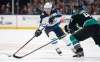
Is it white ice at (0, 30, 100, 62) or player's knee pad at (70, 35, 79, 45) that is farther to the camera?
white ice at (0, 30, 100, 62)

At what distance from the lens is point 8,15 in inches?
553

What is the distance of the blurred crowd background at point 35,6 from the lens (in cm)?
1420

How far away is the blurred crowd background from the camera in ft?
46.6

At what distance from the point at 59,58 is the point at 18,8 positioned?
6628 mm

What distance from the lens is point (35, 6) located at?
14.6 metres

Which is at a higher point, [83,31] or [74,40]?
[83,31]

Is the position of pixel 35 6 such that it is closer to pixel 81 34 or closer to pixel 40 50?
pixel 40 50

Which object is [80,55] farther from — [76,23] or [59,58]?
[59,58]

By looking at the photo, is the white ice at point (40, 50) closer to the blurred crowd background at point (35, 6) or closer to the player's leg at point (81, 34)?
the player's leg at point (81, 34)

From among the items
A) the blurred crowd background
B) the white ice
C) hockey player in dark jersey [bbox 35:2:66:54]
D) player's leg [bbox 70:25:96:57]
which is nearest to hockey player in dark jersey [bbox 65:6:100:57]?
player's leg [bbox 70:25:96:57]

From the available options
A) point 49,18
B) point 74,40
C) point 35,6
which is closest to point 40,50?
point 49,18

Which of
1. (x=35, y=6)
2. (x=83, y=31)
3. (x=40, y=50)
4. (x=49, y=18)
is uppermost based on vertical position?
(x=35, y=6)

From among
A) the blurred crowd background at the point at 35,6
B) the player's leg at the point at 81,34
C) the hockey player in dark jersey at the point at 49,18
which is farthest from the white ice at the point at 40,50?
the blurred crowd background at the point at 35,6

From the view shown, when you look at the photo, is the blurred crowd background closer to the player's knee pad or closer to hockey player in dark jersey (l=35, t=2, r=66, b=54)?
hockey player in dark jersey (l=35, t=2, r=66, b=54)
